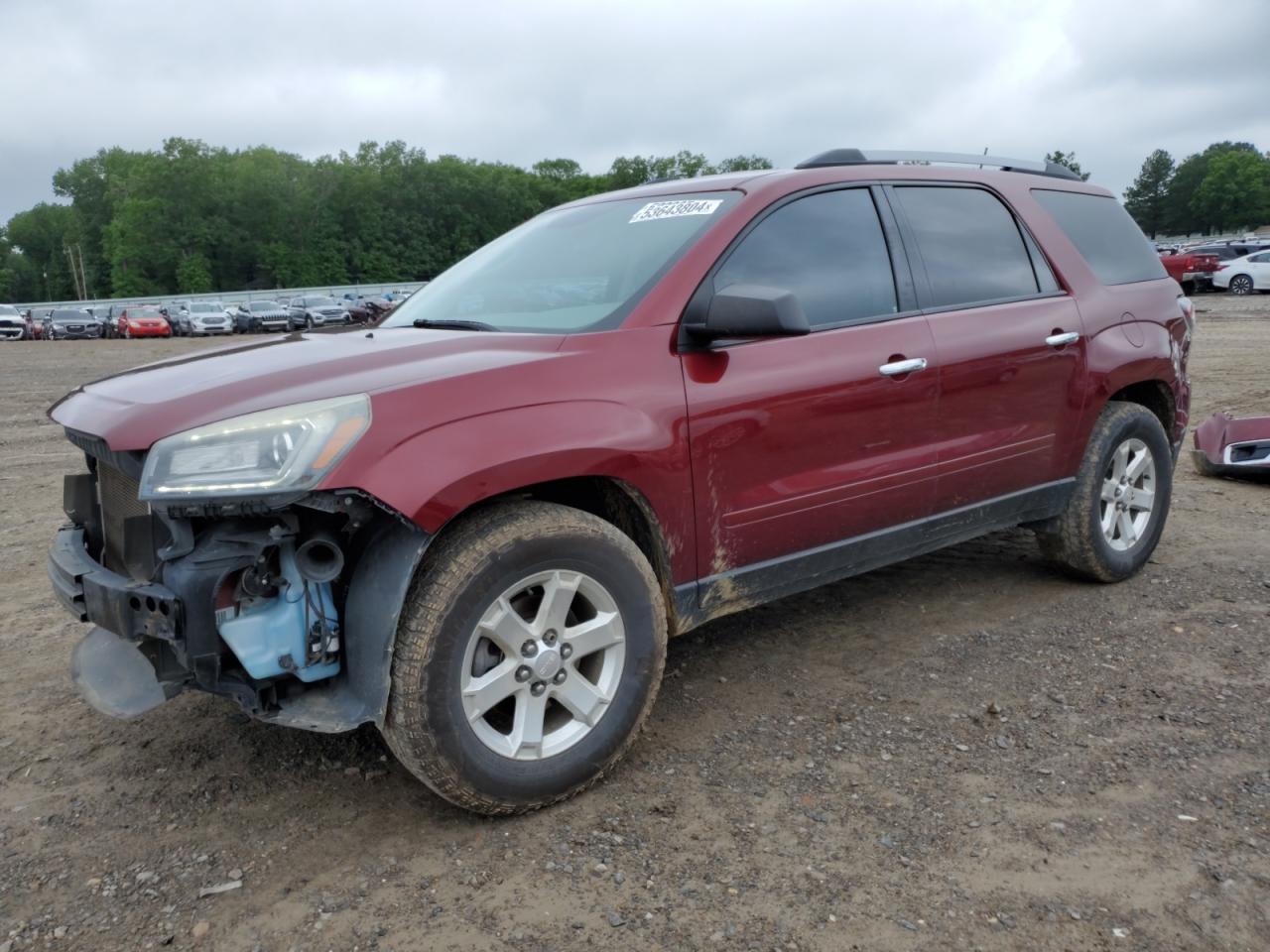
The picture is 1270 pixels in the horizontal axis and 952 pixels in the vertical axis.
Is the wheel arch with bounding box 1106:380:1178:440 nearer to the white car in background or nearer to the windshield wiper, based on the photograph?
the windshield wiper

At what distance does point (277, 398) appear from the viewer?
254 centimetres

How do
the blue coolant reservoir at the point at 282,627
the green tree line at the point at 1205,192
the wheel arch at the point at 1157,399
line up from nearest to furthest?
the blue coolant reservoir at the point at 282,627 → the wheel arch at the point at 1157,399 → the green tree line at the point at 1205,192

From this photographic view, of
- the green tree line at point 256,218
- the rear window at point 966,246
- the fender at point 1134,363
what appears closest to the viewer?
the rear window at point 966,246

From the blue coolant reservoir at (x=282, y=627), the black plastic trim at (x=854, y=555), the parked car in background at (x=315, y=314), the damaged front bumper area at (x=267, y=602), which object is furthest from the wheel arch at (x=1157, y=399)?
the parked car in background at (x=315, y=314)

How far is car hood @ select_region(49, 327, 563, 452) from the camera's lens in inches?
99.7

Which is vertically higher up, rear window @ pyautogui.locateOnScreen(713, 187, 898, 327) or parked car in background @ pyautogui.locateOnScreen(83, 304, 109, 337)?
parked car in background @ pyautogui.locateOnScreen(83, 304, 109, 337)

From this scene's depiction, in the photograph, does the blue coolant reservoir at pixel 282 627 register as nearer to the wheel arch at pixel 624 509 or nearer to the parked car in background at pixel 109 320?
the wheel arch at pixel 624 509

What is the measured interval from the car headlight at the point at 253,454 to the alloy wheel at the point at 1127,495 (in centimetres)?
344

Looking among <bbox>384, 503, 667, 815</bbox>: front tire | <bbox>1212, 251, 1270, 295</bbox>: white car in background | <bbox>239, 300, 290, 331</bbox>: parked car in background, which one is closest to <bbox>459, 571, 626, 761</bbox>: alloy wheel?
<bbox>384, 503, 667, 815</bbox>: front tire

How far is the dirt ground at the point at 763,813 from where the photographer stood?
91.5 inches

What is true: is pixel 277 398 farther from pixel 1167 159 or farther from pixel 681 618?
pixel 1167 159

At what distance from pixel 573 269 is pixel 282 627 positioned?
1.66 metres

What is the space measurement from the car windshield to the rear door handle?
5.12 ft

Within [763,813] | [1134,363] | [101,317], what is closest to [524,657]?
[763,813]
